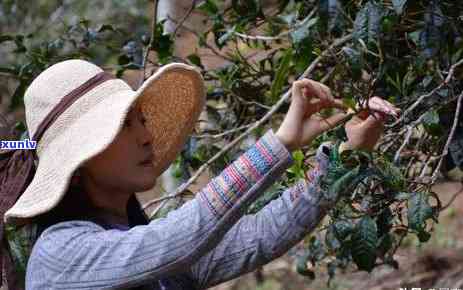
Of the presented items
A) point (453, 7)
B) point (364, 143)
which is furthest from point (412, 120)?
point (364, 143)

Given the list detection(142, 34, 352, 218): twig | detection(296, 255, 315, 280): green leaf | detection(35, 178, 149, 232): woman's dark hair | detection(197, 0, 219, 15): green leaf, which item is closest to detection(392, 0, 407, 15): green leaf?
detection(142, 34, 352, 218): twig

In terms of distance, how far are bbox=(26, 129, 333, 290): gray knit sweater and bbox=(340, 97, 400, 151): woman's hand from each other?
0.25ft

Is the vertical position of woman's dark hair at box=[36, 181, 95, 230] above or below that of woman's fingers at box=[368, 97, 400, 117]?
below

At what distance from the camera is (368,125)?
1.99 metres

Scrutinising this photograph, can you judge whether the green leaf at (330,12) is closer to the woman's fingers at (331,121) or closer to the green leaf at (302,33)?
the green leaf at (302,33)

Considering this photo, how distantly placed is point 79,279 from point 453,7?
50.1 inches

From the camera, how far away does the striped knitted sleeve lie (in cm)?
177

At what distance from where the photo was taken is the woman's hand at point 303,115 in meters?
1.82

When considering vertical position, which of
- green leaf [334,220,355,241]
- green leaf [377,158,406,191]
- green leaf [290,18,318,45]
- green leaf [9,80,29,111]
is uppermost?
green leaf [290,18,318,45]

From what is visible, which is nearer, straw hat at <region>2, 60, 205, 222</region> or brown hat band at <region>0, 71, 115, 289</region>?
straw hat at <region>2, 60, 205, 222</region>

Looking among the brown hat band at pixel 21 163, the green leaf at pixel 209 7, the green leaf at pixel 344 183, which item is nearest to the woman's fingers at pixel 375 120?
the green leaf at pixel 344 183

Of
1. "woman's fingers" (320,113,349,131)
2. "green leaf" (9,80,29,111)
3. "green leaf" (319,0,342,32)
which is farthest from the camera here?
"green leaf" (9,80,29,111)

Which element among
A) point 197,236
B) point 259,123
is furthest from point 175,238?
point 259,123

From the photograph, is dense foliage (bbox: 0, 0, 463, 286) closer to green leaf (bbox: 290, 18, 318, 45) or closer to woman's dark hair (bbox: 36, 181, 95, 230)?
green leaf (bbox: 290, 18, 318, 45)
